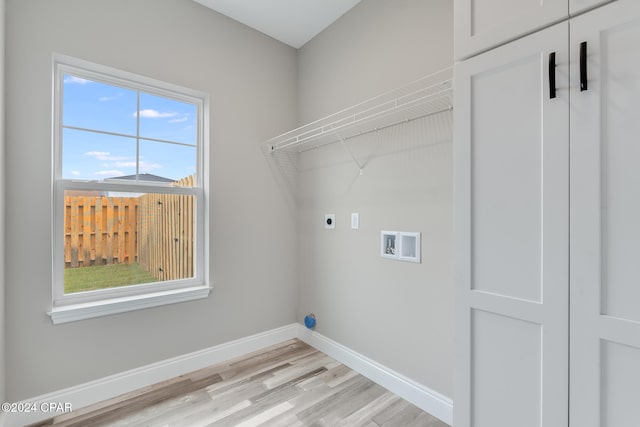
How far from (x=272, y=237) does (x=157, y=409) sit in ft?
4.71

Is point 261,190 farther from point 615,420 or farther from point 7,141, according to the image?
point 615,420

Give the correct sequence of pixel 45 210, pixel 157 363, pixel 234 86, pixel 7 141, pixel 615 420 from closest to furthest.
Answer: pixel 615 420
pixel 7 141
pixel 45 210
pixel 157 363
pixel 234 86

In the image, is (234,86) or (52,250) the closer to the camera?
(52,250)

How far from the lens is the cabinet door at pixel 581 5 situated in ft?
2.69

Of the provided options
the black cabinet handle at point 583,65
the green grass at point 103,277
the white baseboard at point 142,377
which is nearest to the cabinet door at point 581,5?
the black cabinet handle at point 583,65

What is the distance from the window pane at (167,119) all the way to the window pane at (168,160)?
6cm

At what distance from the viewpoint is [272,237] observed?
2.66m

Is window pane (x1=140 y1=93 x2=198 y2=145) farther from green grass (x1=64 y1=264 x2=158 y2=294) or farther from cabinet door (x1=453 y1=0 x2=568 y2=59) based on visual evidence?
cabinet door (x1=453 y1=0 x2=568 y2=59)

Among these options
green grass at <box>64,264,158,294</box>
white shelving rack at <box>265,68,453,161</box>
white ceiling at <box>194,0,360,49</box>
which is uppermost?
white ceiling at <box>194,0,360,49</box>

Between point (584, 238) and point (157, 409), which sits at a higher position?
point (584, 238)

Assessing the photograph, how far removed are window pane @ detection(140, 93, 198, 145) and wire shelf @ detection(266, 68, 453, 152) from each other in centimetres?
65

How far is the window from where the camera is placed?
1810 millimetres

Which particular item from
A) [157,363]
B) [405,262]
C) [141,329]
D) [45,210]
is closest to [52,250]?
[45,210]

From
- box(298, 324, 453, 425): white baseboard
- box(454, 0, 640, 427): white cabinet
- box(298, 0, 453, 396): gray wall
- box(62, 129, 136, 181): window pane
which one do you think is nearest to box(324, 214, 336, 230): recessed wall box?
box(298, 0, 453, 396): gray wall
